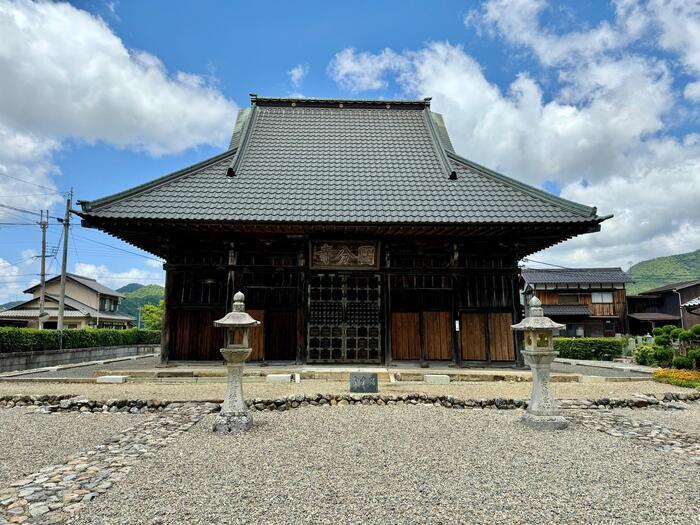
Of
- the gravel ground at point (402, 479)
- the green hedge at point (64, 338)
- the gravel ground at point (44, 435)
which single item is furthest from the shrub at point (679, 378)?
the green hedge at point (64, 338)

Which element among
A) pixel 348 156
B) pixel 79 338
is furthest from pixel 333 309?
pixel 79 338

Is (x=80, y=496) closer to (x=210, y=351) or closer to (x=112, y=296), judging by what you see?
(x=210, y=351)

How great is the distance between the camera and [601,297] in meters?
35.2

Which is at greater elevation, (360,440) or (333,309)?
(333,309)

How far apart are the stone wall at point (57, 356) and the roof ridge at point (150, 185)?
A: 28.9 ft

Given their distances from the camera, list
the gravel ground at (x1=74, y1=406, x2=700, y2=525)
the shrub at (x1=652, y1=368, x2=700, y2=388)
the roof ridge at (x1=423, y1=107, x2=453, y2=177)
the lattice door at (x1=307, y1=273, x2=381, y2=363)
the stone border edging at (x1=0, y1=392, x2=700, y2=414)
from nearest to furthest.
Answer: the gravel ground at (x1=74, y1=406, x2=700, y2=525) < the stone border edging at (x1=0, y1=392, x2=700, y2=414) < the shrub at (x1=652, y1=368, x2=700, y2=388) < the lattice door at (x1=307, y1=273, x2=381, y2=363) < the roof ridge at (x1=423, y1=107, x2=453, y2=177)

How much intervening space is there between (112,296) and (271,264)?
133 ft

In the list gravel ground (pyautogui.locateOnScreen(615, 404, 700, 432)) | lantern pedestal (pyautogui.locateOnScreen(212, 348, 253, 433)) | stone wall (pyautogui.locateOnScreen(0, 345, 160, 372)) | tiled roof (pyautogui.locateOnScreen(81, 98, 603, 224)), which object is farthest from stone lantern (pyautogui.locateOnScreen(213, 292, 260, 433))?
stone wall (pyautogui.locateOnScreen(0, 345, 160, 372))

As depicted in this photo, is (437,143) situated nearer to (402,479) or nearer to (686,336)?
(686,336)

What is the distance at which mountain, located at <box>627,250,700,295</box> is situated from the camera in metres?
87.6

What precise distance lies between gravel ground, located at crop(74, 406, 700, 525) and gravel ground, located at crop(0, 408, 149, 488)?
1236mm

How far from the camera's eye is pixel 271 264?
1111cm

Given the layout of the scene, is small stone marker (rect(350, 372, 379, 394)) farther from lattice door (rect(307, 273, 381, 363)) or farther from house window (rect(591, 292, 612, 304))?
house window (rect(591, 292, 612, 304))

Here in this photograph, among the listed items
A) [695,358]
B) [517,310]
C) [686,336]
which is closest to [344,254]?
[517,310]
